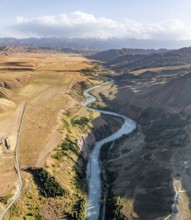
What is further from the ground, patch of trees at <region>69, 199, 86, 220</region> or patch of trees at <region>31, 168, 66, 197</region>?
patch of trees at <region>31, 168, 66, 197</region>

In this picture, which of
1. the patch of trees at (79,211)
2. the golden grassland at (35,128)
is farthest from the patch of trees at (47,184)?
the patch of trees at (79,211)

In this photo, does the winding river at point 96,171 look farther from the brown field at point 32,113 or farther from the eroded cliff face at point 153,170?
the brown field at point 32,113

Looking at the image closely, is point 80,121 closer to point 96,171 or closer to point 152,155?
point 96,171

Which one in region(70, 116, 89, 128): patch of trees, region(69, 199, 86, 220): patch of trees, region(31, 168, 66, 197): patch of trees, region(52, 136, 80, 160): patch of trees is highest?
region(70, 116, 89, 128): patch of trees

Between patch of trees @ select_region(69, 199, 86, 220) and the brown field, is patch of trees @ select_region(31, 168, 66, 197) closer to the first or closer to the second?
the brown field

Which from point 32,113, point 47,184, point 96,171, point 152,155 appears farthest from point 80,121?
point 47,184

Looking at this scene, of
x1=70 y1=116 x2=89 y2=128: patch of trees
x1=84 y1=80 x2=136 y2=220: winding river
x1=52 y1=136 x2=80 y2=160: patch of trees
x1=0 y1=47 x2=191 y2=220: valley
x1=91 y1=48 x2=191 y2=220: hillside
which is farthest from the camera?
x1=70 y1=116 x2=89 y2=128: patch of trees

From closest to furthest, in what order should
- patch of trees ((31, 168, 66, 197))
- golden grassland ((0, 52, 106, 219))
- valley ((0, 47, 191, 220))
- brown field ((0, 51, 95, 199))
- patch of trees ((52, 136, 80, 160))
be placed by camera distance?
valley ((0, 47, 191, 220)) → golden grassland ((0, 52, 106, 219)) → patch of trees ((31, 168, 66, 197)) → brown field ((0, 51, 95, 199)) → patch of trees ((52, 136, 80, 160))

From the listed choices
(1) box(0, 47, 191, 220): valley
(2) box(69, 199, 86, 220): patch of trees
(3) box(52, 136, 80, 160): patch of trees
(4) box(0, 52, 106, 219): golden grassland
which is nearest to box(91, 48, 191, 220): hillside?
(1) box(0, 47, 191, 220): valley
